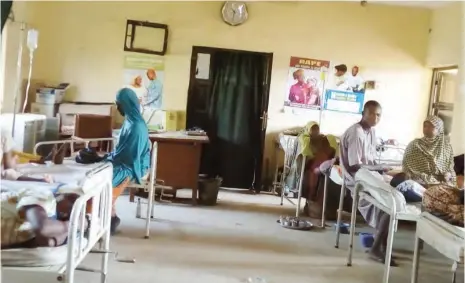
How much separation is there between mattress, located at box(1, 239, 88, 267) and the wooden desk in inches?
141

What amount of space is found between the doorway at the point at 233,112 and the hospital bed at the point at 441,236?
4.50m

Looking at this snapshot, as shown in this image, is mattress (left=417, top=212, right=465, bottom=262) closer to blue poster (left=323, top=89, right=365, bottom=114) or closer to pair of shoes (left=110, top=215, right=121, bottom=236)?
pair of shoes (left=110, top=215, right=121, bottom=236)

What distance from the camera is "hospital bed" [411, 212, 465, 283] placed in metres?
→ 2.26

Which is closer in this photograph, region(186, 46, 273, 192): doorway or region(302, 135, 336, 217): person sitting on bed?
region(302, 135, 336, 217): person sitting on bed

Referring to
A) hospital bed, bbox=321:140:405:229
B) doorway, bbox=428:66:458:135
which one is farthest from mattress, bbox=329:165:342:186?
doorway, bbox=428:66:458:135

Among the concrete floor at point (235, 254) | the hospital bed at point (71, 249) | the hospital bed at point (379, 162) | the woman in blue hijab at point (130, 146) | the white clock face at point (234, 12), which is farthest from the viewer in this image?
the white clock face at point (234, 12)

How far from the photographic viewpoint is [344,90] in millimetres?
7148

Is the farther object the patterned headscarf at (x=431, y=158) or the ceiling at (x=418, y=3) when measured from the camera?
the ceiling at (x=418, y=3)

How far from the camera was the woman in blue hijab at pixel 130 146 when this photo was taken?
4153 millimetres

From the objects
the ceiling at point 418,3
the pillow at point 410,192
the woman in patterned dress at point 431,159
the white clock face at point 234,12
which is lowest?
the pillow at point 410,192

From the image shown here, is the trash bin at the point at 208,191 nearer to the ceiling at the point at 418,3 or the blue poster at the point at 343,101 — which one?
the blue poster at the point at 343,101

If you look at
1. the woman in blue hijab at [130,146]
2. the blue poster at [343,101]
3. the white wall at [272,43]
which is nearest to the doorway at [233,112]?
the white wall at [272,43]

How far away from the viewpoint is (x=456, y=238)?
2.27m

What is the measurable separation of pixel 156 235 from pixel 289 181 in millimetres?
2196
